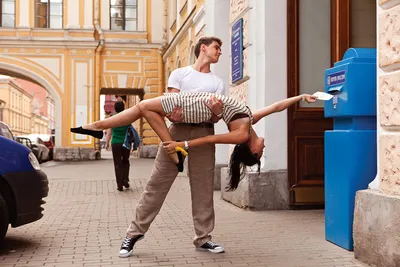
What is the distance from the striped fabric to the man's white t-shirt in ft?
0.92

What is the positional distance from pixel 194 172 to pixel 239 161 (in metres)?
0.39

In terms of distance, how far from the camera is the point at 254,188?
748cm

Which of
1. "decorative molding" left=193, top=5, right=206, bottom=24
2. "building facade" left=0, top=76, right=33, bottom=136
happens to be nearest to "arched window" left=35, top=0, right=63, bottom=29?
"decorative molding" left=193, top=5, right=206, bottom=24

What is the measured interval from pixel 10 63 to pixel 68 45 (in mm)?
2431

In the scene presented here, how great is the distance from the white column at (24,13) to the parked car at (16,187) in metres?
20.2

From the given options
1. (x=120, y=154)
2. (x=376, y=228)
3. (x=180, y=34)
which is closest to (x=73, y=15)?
(x=180, y=34)

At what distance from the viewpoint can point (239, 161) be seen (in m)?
4.86

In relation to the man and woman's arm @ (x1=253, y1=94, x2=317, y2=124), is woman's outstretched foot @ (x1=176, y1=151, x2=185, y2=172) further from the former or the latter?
woman's arm @ (x1=253, y1=94, x2=317, y2=124)

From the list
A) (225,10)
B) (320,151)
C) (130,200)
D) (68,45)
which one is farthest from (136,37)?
(320,151)

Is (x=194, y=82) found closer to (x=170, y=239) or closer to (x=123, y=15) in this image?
(x=170, y=239)

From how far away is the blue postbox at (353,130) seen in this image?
15.8 ft

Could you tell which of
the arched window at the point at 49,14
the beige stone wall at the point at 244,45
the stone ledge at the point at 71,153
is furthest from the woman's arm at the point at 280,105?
the arched window at the point at 49,14

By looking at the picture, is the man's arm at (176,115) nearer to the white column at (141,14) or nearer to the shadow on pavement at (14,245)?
the shadow on pavement at (14,245)

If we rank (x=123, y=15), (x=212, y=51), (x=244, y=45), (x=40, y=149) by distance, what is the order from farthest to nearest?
(x=123, y=15) → (x=40, y=149) → (x=244, y=45) → (x=212, y=51)
